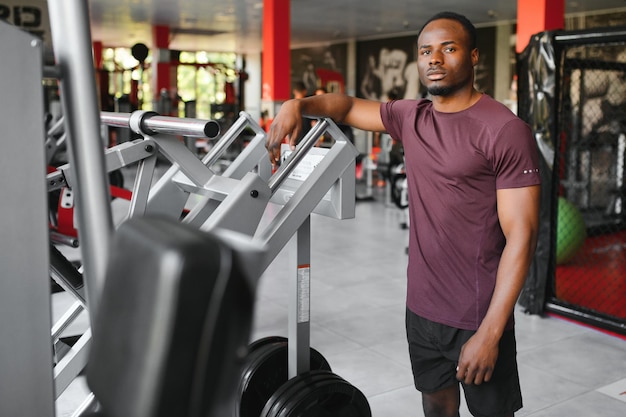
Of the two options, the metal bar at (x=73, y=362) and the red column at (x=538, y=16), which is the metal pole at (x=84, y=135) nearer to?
the metal bar at (x=73, y=362)

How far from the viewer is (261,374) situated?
236 centimetres

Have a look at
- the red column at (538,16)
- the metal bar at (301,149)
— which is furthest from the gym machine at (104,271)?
the red column at (538,16)

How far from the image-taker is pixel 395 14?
14656mm

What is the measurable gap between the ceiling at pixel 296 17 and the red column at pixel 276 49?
3174mm

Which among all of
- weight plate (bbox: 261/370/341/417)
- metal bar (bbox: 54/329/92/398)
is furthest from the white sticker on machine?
metal bar (bbox: 54/329/92/398)

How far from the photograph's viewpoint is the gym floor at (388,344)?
2969 mm

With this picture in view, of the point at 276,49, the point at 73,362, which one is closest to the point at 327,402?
the point at 73,362

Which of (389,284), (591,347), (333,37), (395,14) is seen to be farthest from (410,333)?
(333,37)

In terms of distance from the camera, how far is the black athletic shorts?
1748 mm

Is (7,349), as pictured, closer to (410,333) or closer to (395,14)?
(410,333)

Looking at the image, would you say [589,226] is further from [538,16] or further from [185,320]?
[185,320]

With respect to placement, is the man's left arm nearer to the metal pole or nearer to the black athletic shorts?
the black athletic shorts

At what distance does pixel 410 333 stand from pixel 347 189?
0.51 m

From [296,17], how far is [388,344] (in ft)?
42.0
